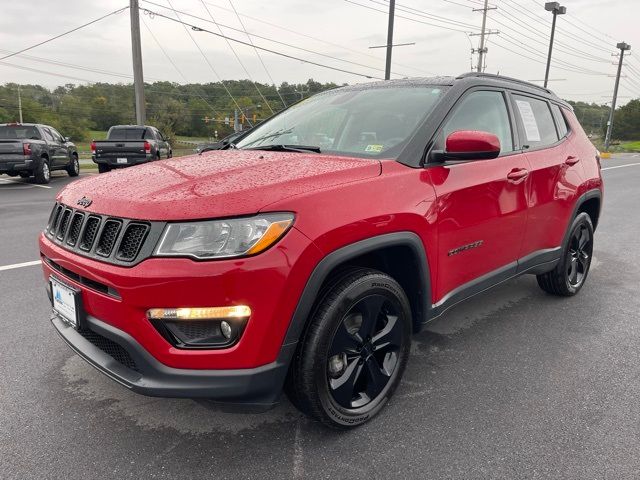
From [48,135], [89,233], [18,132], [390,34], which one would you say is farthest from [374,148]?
[390,34]

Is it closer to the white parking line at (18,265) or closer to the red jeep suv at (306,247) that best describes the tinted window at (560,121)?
the red jeep suv at (306,247)

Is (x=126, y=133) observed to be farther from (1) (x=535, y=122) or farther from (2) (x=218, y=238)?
(2) (x=218, y=238)

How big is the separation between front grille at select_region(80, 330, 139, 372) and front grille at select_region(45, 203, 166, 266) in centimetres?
37

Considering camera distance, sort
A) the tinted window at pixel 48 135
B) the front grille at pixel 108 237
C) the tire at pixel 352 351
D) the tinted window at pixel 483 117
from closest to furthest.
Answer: the front grille at pixel 108 237 → the tire at pixel 352 351 → the tinted window at pixel 483 117 → the tinted window at pixel 48 135

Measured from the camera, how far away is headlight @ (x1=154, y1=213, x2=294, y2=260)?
6.02 feet

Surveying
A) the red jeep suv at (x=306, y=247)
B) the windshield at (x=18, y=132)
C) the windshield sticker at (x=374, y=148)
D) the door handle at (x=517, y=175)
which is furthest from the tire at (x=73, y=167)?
the door handle at (x=517, y=175)

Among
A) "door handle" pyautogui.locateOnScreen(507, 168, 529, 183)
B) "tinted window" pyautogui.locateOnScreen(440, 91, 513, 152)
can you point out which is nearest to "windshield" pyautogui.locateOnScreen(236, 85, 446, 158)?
"tinted window" pyautogui.locateOnScreen(440, 91, 513, 152)

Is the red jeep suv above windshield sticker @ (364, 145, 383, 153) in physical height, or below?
below

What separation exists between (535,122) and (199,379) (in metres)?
3.10

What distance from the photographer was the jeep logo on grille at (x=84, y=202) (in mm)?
2176

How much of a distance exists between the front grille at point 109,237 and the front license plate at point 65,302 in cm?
19

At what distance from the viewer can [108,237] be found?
2008 mm

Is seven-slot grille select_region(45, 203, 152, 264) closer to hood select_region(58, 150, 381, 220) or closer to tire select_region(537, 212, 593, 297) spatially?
hood select_region(58, 150, 381, 220)

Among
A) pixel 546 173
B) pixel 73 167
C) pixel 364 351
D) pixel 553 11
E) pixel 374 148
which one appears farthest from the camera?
pixel 553 11
